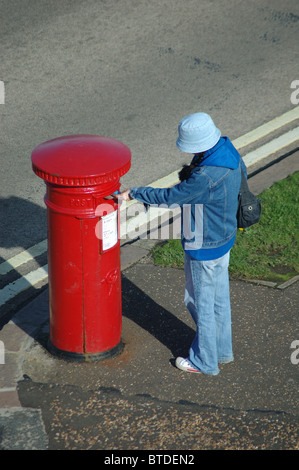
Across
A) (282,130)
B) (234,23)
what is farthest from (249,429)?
(234,23)

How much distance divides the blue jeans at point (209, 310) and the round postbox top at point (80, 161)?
0.79m

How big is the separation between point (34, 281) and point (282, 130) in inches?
153

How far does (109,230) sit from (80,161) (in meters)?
0.50

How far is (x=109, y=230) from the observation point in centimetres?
456

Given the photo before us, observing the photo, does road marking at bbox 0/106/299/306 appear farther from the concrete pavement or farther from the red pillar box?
the red pillar box

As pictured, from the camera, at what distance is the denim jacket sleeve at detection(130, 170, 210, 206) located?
4.29 metres

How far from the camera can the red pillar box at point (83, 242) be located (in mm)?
4320

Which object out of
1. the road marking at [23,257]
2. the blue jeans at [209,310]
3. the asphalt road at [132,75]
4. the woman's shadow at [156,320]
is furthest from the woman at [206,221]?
the asphalt road at [132,75]

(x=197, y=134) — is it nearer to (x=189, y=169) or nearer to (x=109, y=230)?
(x=189, y=169)

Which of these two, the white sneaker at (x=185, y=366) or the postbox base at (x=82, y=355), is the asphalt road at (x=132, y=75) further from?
the white sneaker at (x=185, y=366)

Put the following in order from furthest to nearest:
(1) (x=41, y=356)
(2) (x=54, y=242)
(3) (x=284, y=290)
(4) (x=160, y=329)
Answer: (3) (x=284, y=290) < (4) (x=160, y=329) < (1) (x=41, y=356) < (2) (x=54, y=242)

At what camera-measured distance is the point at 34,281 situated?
232 inches

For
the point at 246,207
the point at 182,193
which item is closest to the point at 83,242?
the point at 182,193
